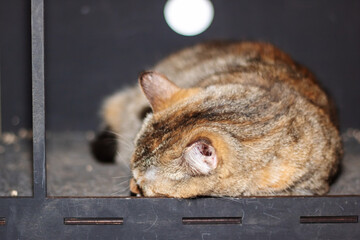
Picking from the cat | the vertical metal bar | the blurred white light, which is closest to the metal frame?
the vertical metal bar

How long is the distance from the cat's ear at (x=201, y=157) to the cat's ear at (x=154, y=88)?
0.42m

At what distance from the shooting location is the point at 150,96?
1965 millimetres

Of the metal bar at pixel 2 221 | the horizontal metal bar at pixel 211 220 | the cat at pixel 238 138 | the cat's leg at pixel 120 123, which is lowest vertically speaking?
the metal bar at pixel 2 221

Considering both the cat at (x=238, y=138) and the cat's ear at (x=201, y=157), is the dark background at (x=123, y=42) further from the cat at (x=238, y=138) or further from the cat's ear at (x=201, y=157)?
the cat's ear at (x=201, y=157)

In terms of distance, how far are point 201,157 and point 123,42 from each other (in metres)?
2.12

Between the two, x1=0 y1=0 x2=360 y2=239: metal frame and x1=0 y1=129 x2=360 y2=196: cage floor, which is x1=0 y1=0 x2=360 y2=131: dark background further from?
x1=0 y1=0 x2=360 y2=239: metal frame

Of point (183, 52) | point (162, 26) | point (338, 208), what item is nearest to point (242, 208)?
point (338, 208)

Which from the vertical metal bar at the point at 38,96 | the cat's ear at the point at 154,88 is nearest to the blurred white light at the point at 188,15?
the cat's ear at the point at 154,88

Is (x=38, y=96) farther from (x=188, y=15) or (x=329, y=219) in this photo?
(x=188, y=15)

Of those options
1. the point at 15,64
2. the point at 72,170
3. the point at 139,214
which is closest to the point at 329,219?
the point at 139,214

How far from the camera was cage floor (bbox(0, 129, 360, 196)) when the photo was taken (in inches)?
87.8

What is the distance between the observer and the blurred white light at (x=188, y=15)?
3.39 metres

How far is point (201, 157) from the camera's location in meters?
1.58

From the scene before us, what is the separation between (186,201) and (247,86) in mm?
634
